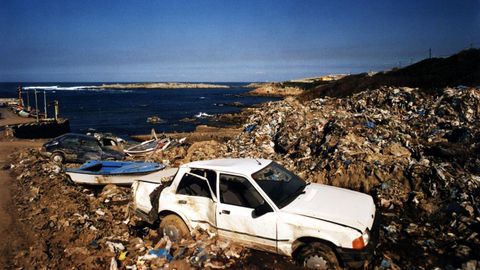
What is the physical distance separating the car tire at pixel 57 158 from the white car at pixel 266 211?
9323mm

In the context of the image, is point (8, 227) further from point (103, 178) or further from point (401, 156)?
point (401, 156)

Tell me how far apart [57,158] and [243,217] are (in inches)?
470

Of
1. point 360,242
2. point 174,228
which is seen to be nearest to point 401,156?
point 360,242

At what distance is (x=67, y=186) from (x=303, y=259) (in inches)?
358

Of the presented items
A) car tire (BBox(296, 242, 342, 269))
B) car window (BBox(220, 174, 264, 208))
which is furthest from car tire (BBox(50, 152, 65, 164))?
car tire (BBox(296, 242, 342, 269))

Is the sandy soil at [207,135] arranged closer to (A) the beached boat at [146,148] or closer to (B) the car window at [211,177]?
(A) the beached boat at [146,148]

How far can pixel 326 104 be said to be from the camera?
1689cm

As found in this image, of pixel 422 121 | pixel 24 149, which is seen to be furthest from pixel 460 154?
pixel 24 149

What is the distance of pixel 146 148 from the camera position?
1667cm

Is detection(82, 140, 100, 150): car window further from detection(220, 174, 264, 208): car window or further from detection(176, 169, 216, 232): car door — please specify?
detection(220, 174, 264, 208): car window

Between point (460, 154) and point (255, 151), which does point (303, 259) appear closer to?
point (460, 154)

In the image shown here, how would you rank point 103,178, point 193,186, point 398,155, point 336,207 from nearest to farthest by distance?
point 336,207 < point 193,186 < point 398,155 < point 103,178

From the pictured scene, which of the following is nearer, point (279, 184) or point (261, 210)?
point (261, 210)

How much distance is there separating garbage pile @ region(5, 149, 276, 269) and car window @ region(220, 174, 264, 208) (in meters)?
0.81
